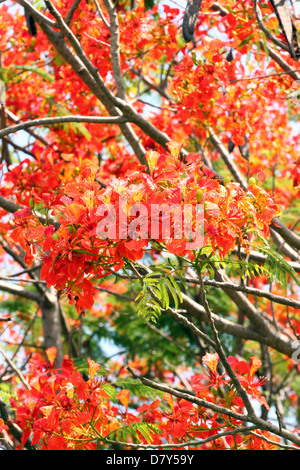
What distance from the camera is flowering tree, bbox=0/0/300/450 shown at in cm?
156

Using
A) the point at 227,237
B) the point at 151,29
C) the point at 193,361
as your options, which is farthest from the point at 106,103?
the point at 193,361

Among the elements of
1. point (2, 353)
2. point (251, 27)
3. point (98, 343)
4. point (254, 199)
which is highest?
point (251, 27)

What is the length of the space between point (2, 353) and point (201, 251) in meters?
1.83

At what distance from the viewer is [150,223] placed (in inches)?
59.4

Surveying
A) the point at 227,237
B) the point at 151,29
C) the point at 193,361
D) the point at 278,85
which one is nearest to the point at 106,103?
the point at 151,29

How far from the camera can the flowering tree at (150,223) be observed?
5.12ft

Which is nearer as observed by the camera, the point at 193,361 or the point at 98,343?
the point at 193,361

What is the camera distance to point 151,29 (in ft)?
11.6
